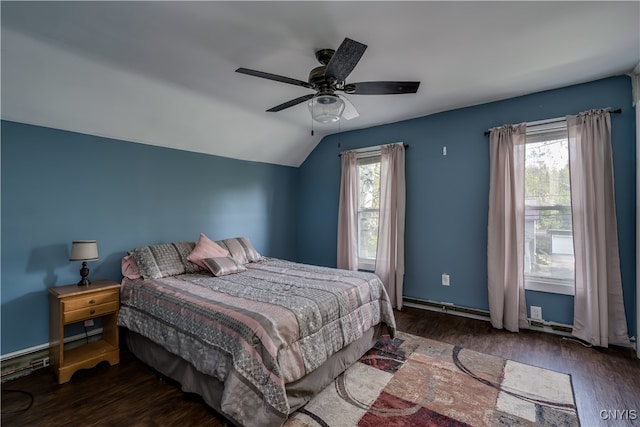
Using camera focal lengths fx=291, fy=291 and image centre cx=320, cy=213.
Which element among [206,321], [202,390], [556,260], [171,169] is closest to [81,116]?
[171,169]

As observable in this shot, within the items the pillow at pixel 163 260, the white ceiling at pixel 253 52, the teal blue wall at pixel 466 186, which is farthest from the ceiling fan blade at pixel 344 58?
the pillow at pixel 163 260

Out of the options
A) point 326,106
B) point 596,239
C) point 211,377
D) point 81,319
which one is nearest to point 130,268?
→ point 81,319

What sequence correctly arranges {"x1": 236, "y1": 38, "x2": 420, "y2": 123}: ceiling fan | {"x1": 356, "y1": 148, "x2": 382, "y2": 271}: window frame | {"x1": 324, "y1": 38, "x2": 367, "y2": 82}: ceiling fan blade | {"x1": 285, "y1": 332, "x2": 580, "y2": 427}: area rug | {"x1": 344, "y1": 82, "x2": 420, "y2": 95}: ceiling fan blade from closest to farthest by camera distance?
{"x1": 324, "y1": 38, "x2": 367, "y2": 82}: ceiling fan blade, {"x1": 285, "y1": 332, "x2": 580, "y2": 427}: area rug, {"x1": 236, "y1": 38, "x2": 420, "y2": 123}: ceiling fan, {"x1": 344, "y1": 82, "x2": 420, "y2": 95}: ceiling fan blade, {"x1": 356, "y1": 148, "x2": 382, "y2": 271}: window frame

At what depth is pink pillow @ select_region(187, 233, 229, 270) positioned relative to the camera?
10.5 feet

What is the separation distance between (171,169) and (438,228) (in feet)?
11.3

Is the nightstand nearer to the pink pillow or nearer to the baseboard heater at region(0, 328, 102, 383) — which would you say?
the baseboard heater at region(0, 328, 102, 383)

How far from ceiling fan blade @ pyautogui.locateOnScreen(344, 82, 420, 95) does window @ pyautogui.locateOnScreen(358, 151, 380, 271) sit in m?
2.10

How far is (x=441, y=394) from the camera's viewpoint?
6.82 ft

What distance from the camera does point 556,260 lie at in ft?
10.2

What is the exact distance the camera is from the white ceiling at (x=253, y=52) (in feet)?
6.03

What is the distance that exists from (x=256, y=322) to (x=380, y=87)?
1.86 metres

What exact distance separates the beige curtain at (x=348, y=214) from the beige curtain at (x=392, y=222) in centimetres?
43

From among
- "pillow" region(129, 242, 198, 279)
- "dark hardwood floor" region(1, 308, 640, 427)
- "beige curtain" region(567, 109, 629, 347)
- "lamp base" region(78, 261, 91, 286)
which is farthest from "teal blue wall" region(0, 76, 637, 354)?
"dark hardwood floor" region(1, 308, 640, 427)
